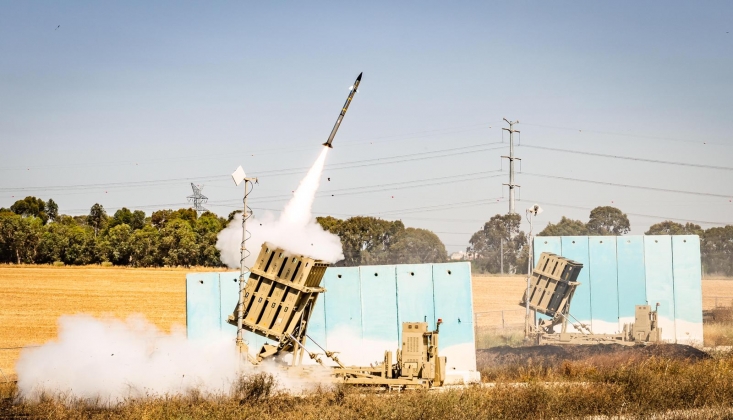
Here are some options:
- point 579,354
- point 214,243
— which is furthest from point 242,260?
point 214,243

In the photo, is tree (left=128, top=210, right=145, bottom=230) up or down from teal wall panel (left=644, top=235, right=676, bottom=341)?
up

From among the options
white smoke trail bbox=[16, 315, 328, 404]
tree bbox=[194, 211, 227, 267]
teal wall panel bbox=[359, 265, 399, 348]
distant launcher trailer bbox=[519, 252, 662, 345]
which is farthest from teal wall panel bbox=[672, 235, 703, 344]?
tree bbox=[194, 211, 227, 267]

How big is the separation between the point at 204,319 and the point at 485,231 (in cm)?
7600

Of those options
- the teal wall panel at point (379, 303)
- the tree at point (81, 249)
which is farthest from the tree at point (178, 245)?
the teal wall panel at point (379, 303)

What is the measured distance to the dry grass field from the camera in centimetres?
4547

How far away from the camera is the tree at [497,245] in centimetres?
9406

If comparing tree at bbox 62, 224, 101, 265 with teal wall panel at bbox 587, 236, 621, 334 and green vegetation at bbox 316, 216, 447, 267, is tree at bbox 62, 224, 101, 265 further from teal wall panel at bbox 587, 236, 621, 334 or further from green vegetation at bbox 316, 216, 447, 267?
teal wall panel at bbox 587, 236, 621, 334

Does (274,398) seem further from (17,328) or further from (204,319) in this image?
(17,328)

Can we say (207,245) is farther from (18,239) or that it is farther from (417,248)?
(417,248)

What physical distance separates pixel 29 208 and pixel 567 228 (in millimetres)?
73943

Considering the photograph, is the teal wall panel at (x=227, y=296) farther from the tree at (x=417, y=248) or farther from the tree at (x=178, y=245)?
the tree at (x=417, y=248)

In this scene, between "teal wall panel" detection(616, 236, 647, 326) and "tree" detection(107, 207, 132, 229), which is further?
"tree" detection(107, 207, 132, 229)

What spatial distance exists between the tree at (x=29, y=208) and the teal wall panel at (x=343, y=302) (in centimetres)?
9884

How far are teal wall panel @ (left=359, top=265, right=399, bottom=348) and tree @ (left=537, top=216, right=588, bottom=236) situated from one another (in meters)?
74.2
